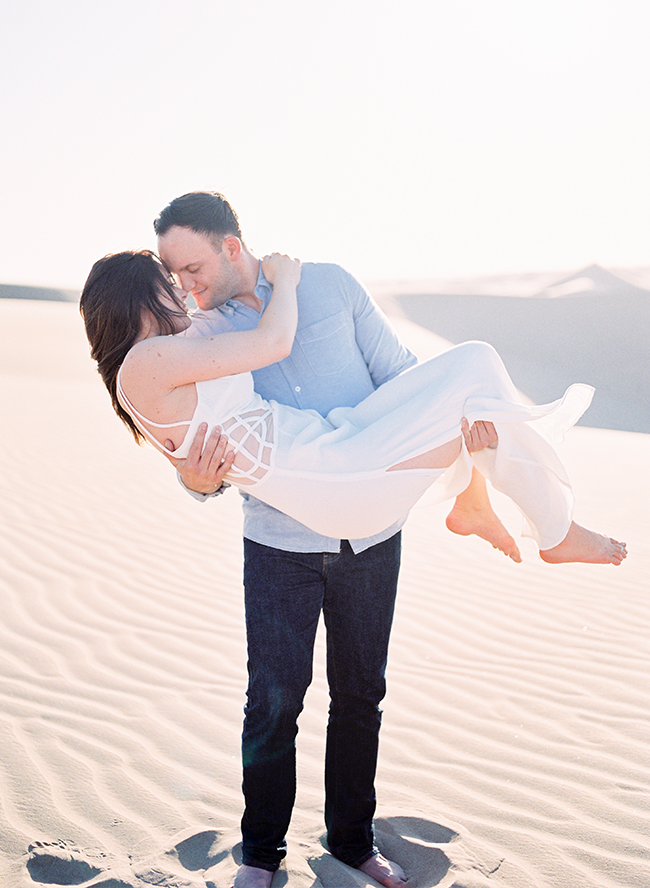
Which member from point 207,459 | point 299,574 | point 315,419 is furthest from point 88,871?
point 315,419

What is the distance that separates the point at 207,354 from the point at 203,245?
0.50 metres

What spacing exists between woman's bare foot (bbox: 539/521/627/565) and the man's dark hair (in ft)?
4.95

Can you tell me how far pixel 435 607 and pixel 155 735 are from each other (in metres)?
2.16

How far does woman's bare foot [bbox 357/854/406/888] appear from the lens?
247cm

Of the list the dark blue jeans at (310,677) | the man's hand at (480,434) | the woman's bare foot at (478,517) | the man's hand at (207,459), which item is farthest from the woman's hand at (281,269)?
the woman's bare foot at (478,517)

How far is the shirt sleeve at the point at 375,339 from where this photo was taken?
2.50 meters

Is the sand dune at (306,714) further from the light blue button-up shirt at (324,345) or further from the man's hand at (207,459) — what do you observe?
the man's hand at (207,459)

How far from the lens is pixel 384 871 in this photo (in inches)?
98.3

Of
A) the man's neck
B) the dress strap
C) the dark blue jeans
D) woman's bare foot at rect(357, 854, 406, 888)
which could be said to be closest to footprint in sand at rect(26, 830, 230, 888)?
the dark blue jeans

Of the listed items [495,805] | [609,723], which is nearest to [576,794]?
[495,805]

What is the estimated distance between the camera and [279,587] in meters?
2.27

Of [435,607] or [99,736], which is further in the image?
[435,607]

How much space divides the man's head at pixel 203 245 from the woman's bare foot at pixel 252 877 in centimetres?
183

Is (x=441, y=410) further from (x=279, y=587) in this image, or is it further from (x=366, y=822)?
(x=366, y=822)
